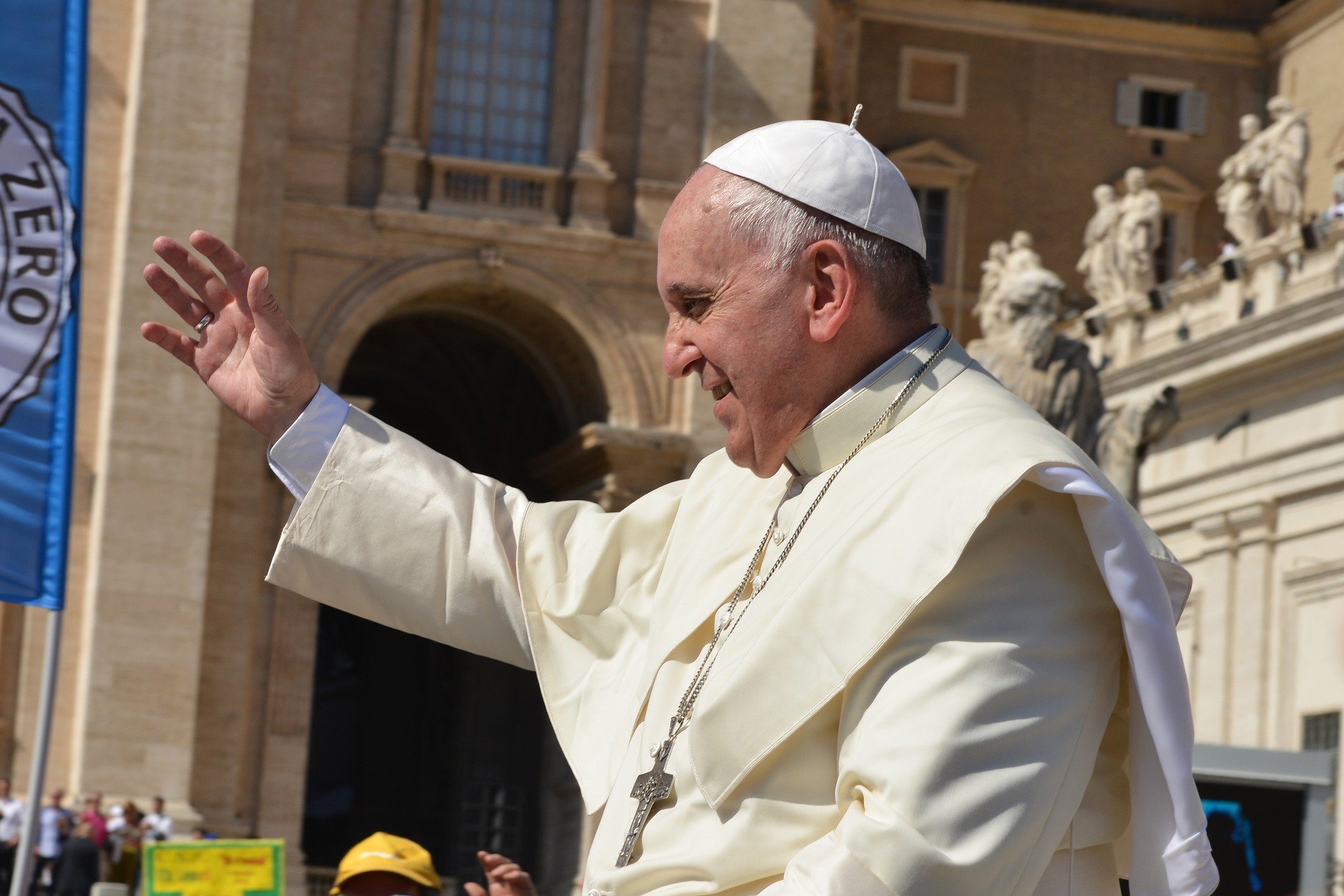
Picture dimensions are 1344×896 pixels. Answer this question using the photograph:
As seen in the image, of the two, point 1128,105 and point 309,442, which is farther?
point 1128,105

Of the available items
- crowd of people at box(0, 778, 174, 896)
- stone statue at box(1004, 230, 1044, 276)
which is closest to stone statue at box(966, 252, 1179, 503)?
crowd of people at box(0, 778, 174, 896)

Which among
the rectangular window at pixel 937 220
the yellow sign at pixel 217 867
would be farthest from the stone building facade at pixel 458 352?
the yellow sign at pixel 217 867

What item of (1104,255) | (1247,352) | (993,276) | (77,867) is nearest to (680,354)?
(77,867)

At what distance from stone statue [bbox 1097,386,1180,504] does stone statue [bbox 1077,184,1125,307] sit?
15665mm

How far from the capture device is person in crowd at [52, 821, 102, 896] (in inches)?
755

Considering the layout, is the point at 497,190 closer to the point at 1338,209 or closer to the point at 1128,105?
the point at 1338,209

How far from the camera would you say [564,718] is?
10.1 feet

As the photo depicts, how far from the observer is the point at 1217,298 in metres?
24.8

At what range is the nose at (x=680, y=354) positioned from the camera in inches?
107

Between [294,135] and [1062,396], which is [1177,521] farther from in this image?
[1062,396]

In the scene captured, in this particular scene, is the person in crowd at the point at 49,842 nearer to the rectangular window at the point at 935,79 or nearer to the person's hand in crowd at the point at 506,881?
the person's hand in crowd at the point at 506,881

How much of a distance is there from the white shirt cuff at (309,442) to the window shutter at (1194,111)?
32.5 m

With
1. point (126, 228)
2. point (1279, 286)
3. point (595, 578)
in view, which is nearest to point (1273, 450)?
point (1279, 286)

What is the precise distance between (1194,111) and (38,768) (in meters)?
28.9
